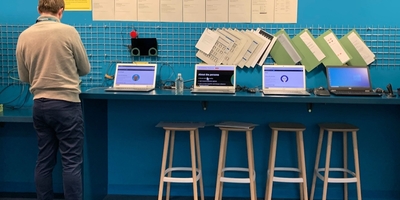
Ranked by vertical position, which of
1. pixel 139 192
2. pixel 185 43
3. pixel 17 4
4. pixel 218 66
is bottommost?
pixel 139 192

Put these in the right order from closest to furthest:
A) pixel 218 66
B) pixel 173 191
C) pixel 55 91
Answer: pixel 55 91, pixel 218 66, pixel 173 191

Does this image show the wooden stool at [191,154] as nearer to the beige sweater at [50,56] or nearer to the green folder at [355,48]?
the beige sweater at [50,56]

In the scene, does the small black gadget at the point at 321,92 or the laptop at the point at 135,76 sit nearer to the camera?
the small black gadget at the point at 321,92

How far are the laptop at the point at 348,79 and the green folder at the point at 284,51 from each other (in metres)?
0.27

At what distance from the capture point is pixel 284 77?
119 inches

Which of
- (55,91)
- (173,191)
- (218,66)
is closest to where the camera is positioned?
(55,91)

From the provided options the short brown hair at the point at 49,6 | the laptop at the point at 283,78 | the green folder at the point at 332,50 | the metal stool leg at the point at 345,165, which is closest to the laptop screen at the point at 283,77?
the laptop at the point at 283,78

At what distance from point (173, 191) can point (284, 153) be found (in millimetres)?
966

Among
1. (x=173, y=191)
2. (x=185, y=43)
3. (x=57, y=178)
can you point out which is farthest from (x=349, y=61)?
(x=57, y=178)

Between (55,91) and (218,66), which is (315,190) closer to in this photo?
(218,66)

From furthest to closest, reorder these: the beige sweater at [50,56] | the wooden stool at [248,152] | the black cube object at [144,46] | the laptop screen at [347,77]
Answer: the black cube object at [144,46] → the laptop screen at [347,77] → the wooden stool at [248,152] → the beige sweater at [50,56]

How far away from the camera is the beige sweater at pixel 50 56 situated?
7.61ft

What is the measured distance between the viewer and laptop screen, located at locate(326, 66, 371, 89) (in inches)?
116

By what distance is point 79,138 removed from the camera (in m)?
2.51
